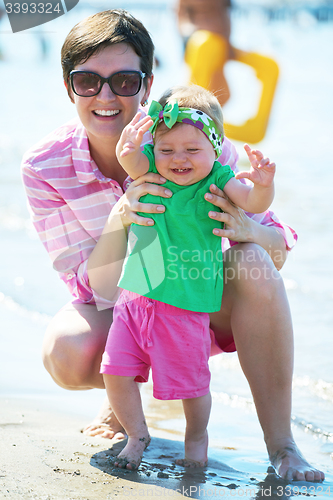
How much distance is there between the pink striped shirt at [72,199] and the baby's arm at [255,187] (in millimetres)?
329

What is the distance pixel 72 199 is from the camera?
2422 millimetres

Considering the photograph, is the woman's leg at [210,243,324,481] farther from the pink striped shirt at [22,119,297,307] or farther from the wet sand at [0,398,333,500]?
the pink striped shirt at [22,119,297,307]

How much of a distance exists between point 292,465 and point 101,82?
1.51 meters

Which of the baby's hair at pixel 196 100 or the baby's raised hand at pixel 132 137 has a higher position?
the baby's hair at pixel 196 100

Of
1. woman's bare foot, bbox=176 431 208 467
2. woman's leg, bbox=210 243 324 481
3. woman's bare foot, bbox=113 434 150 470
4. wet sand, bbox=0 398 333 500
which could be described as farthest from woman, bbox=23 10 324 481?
woman's bare foot, bbox=113 434 150 470

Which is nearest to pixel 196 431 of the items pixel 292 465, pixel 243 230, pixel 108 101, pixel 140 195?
pixel 292 465

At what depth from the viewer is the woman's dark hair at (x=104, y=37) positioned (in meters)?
2.23

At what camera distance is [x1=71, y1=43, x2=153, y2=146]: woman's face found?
2230 millimetres

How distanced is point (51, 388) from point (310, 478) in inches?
52.8

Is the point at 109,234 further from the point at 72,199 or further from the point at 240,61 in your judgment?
the point at 240,61

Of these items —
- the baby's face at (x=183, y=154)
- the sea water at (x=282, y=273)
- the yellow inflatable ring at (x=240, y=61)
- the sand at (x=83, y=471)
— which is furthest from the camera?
the yellow inflatable ring at (x=240, y=61)

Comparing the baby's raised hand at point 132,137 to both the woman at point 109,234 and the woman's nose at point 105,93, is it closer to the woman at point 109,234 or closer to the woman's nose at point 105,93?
the woman at point 109,234

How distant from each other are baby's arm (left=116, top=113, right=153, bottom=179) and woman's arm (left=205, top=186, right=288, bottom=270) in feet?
0.84

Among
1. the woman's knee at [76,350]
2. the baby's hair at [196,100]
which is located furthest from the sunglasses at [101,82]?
the woman's knee at [76,350]
